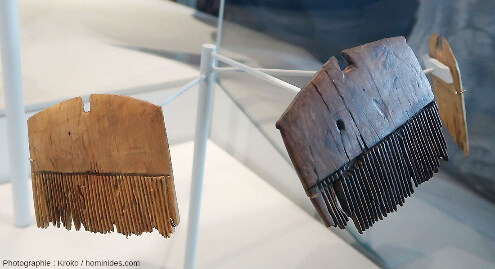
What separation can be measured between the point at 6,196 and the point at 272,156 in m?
1.21

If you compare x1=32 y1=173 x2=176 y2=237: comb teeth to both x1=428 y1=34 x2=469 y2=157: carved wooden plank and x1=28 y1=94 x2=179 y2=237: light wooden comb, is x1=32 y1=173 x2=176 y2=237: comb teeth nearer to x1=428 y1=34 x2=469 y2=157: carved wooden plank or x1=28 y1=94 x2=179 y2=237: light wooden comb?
x1=28 y1=94 x2=179 y2=237: light wooden comb

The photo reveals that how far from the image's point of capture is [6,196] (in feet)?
7.73

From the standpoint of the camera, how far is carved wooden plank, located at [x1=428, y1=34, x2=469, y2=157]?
1.44m

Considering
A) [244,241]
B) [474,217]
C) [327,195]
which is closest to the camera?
[327,195]

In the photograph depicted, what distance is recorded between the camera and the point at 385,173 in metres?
1.11

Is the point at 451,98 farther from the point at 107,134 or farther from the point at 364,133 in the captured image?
the point at 107,134

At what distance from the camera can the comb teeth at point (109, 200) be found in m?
1.10

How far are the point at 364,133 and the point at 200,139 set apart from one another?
0.72 meters

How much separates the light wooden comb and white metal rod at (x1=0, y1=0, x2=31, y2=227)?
0.94m

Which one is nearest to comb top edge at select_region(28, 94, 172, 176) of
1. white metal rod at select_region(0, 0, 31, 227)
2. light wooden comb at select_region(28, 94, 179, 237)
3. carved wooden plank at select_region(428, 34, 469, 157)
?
light wooden comb at select_region(28, 94, 179, 237)

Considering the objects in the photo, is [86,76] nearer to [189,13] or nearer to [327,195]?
[189,13]

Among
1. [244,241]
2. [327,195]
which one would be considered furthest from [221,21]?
[327,195]

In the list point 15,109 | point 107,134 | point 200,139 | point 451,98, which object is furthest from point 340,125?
point 15,109

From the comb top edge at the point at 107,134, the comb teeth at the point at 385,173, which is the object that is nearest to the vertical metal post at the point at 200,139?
the comb top edge at the point at 107,134
